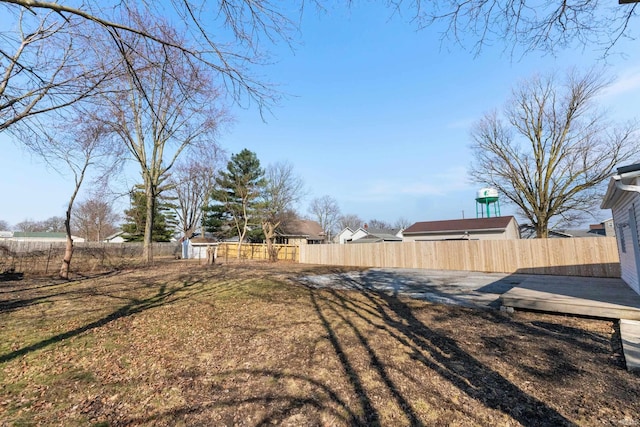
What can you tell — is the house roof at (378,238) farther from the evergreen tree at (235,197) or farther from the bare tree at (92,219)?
the bare tree at (92,219)

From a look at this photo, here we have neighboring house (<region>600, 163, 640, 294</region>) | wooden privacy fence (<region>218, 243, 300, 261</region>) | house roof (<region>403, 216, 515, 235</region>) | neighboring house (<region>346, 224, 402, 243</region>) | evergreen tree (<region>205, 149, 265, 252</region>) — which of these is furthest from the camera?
neighboring house (<region>346, 224, 402, 243</region>)

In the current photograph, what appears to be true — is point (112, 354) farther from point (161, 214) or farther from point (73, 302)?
point (161, 214)

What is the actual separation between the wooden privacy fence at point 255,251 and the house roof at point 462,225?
1010 cm

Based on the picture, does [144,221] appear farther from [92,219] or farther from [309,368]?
[309,368]

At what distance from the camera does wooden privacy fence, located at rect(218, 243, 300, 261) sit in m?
22.0

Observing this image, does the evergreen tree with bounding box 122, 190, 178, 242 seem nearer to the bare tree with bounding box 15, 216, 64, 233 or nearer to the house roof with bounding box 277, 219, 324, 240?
the house roof with bounding box 277, 219, 324, 240

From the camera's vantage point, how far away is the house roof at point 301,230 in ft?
111

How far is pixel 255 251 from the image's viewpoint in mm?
24375

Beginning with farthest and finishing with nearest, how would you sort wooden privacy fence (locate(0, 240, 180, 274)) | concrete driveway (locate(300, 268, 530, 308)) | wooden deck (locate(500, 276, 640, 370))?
wooden privacy fence (locate(0, 240, 180, 274)) < concrete driveway (locate(300, 268, 530, 308)) < wooden deck (locate(500, 276, 640, 370))

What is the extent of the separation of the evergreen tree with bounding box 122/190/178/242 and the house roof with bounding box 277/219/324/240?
12555 millimetres

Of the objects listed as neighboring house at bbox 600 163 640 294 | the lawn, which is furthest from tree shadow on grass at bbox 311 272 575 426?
neighboring house at bbox 600 163 640 294

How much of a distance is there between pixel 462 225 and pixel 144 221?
30.4 meters

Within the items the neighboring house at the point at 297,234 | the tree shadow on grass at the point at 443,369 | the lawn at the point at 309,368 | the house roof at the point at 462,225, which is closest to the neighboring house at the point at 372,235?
the neighboring house at the point at 297,234

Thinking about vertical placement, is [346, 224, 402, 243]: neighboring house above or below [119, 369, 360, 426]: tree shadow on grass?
above
